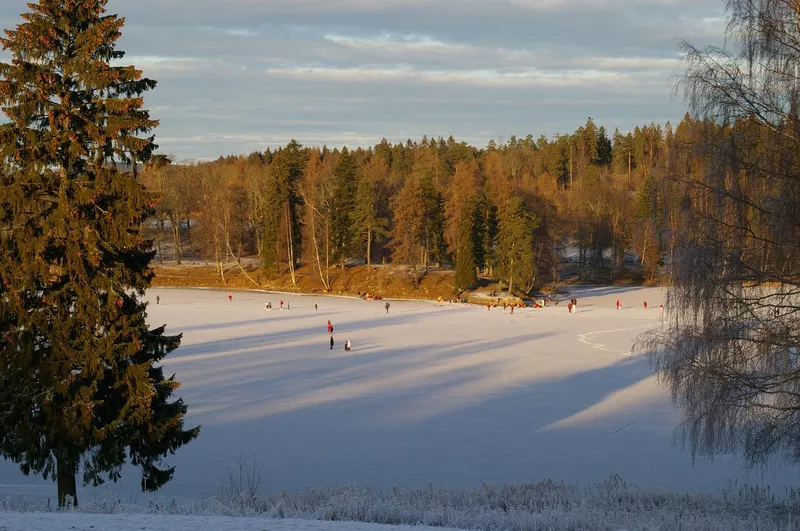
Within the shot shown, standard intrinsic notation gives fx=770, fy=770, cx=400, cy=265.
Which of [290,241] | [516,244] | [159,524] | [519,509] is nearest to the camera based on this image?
[159,524]

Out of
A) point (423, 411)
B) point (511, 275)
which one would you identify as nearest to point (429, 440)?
point (423, 411)

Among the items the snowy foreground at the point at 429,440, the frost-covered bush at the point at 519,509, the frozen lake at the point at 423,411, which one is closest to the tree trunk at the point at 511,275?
the frozen lake at the point at 423,411

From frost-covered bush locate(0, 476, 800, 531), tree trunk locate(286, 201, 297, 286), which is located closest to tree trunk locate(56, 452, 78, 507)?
frost-covered bush locate(0, 476, 800, 531)

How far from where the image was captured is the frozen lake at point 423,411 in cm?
1656

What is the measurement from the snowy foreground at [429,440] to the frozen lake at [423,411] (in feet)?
0.24

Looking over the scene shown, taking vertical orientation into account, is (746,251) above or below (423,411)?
above

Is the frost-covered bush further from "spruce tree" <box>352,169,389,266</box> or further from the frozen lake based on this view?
"spruce tree" <box>352,169,389,266</box>

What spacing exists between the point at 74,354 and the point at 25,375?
828 mm

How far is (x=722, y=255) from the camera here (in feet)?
38.1

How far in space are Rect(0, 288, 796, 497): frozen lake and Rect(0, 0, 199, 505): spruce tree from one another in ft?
8.78

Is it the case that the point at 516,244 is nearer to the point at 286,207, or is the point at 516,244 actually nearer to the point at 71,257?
→ the point at 286,207

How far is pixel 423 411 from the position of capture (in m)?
22.0

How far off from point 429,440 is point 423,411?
3.02m

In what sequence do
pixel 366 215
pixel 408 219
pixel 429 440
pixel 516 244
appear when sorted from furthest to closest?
1. pixel 366 215
2. pixel 408 219
3. pixel 516 244
4. pixel 429 440
